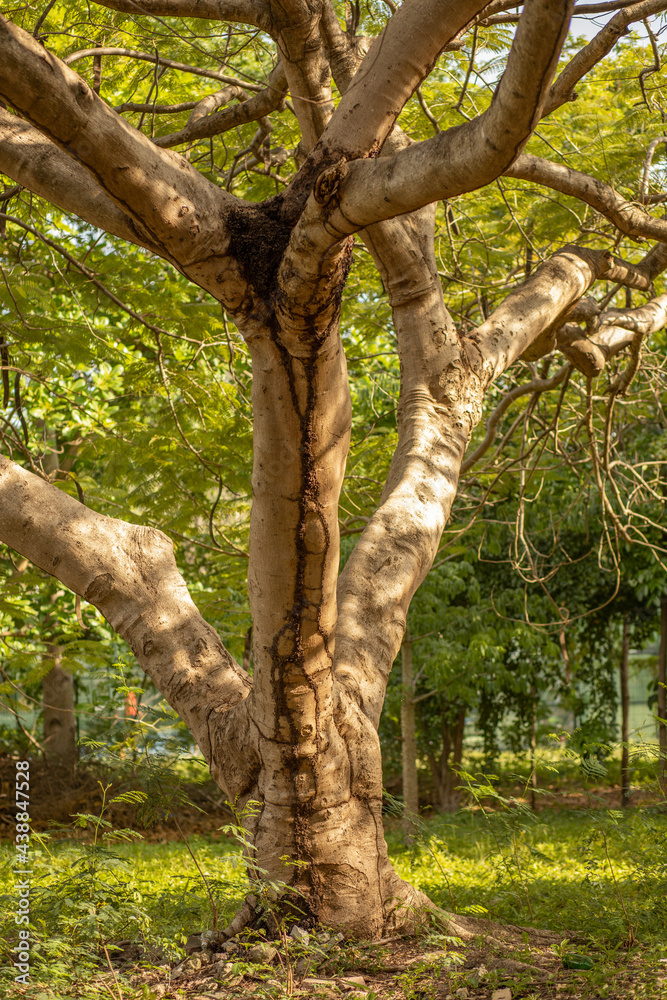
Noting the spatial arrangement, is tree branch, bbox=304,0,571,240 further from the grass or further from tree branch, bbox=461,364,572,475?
tree branch, bbox=461,364,572,475

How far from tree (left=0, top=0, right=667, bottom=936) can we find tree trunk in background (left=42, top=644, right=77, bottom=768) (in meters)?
7.17

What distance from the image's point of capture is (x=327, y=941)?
2551mm

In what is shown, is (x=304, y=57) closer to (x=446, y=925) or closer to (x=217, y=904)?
(x=446, y=925)

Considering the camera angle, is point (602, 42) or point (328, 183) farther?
point (602, 42)

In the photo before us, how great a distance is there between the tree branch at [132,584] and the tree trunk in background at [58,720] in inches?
279

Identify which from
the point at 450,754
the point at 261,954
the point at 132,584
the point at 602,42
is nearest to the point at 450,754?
the point at 450,754

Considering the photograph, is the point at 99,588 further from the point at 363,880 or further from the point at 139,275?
the point at 139,275

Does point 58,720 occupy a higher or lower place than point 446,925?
higher

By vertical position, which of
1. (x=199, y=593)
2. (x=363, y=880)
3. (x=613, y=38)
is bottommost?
(x=363, y=880)

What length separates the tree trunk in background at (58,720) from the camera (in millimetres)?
9289

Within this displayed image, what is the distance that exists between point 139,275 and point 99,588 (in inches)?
139

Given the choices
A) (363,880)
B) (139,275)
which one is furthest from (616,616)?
(363,880)

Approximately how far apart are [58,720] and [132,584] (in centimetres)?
769

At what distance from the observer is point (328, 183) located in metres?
1.83
